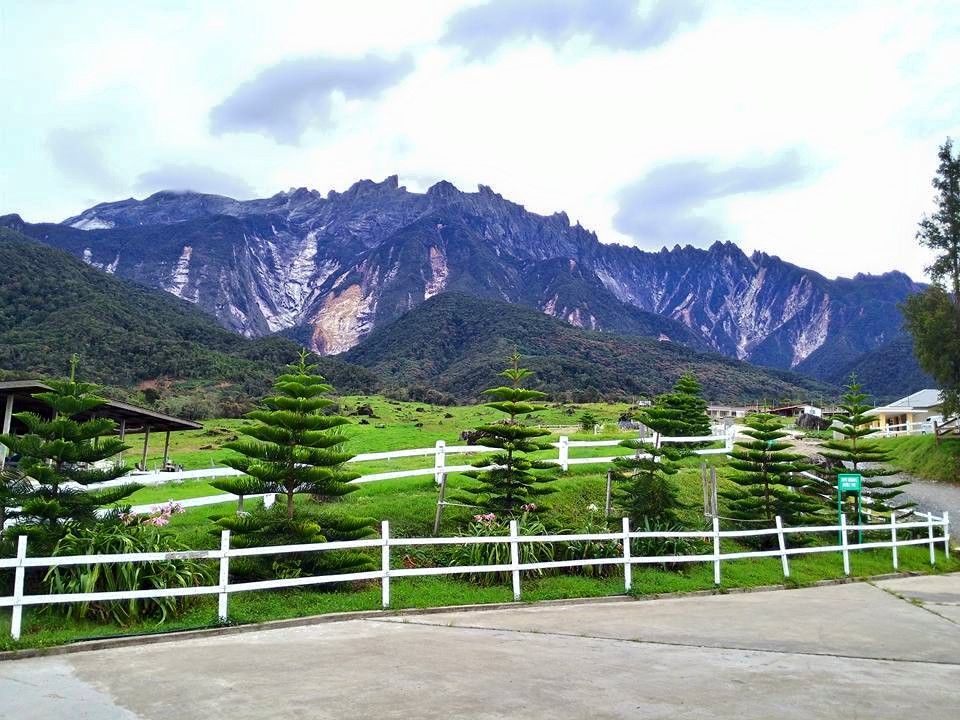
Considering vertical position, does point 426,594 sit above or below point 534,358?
below

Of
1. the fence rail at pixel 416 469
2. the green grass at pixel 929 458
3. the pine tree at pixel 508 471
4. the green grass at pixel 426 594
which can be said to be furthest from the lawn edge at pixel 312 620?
the green grass at pixel 929 458

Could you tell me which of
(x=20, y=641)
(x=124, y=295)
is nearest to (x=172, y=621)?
(x=20, y=641)

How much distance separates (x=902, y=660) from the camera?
7902mm

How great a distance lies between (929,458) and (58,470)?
3436 centimetres

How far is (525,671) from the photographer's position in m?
6.97

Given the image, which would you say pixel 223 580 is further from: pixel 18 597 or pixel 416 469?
pixel 416 469

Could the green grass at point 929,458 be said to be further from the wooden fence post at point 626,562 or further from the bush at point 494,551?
the bush at point 494,551

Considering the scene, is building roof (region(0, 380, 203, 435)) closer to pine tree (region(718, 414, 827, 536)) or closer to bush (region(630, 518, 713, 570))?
bush (region(630, 518, 713, 570))

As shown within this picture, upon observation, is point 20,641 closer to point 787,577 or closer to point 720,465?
point 787,577

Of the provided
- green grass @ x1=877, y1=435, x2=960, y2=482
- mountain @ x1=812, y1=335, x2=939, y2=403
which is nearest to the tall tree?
green grass @ x1=877, y1=435, x2=960, y2=482

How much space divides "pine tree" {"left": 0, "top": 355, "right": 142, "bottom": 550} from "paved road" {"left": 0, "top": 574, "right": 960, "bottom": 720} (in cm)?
335

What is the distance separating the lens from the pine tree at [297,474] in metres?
11.8

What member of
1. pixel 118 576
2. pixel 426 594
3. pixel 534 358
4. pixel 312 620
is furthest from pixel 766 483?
pixel 534 358

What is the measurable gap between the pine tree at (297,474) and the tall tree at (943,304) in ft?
95.8
